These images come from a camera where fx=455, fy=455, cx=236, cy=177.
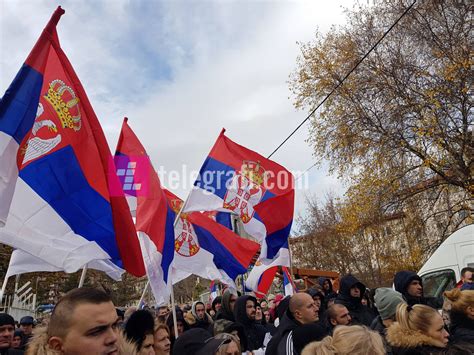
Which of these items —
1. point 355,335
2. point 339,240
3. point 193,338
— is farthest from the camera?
point 339,240

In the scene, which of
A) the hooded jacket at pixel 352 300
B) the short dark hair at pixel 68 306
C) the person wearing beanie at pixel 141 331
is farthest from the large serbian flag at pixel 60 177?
the hooded jacket at pixel 352 300

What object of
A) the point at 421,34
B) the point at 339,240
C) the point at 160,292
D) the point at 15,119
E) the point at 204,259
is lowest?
the point at 160,292

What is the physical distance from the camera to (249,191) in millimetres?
8047

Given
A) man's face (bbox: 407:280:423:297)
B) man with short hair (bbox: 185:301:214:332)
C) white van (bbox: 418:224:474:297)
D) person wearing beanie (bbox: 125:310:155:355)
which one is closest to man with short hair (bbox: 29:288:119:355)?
person wearing beanie (bbox: 125:310:155:355)

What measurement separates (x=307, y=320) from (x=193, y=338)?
1.07 m

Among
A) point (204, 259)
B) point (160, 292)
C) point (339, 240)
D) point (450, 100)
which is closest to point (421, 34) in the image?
point (450, 100)

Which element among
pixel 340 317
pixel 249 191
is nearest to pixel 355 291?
pixel 340 317

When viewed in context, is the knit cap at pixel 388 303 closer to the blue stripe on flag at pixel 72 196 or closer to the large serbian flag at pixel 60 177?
Result: the large serbian flag at pixel 60 177

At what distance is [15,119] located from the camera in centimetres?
348

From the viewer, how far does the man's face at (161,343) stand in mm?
3658

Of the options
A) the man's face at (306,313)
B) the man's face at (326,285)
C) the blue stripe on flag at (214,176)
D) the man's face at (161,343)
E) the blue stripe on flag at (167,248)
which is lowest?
the man's face at (161,343)

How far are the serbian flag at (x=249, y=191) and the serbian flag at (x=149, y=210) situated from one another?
1.18 m

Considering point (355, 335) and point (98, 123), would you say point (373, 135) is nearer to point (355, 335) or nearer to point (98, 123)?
point (98, 123)

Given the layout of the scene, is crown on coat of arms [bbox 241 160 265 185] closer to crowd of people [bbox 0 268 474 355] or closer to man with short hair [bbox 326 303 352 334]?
crowd of people [bbox 0 268 474 355]
